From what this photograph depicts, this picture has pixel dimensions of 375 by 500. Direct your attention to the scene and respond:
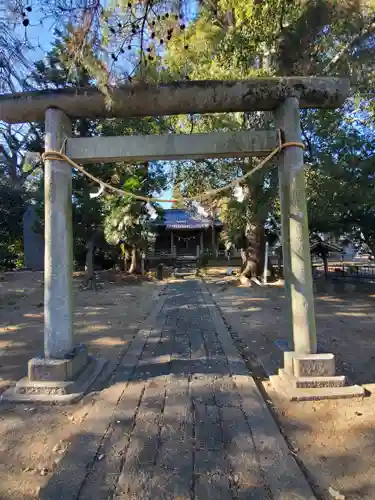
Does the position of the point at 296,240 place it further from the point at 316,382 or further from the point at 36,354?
the point at 36,354

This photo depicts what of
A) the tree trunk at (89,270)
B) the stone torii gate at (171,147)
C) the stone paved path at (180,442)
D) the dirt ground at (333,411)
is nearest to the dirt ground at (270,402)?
the dirt ground at (333,411)

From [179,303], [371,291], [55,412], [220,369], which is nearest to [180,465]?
[55,412]

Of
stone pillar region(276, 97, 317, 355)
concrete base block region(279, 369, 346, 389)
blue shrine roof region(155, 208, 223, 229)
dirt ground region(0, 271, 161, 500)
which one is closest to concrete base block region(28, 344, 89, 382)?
dirt ground region(0, 271, 161, 500)

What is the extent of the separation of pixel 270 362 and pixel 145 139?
10.5ft

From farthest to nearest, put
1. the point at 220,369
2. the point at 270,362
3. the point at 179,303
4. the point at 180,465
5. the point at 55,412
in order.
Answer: the point at 179,303, the point at 270,362, the point at 220,369, the point at 55,412, the point at 180,465

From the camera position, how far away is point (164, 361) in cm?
493

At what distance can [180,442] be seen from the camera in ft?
9.34

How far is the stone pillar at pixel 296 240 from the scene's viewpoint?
402 centimetres

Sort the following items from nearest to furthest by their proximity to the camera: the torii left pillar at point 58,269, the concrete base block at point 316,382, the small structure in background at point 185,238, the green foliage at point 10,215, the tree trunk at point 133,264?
the concrete base block at point 316,382, the torii left pillar at point 58,269, the green foliage at point 10,215, the tree trunk at point 133,264, the small structure in background at point 185,238

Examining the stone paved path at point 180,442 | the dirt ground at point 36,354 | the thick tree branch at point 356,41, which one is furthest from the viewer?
the thick tree branch at point 356,41

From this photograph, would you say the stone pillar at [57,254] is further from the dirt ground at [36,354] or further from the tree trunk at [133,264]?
the tree trunk at [133,264]

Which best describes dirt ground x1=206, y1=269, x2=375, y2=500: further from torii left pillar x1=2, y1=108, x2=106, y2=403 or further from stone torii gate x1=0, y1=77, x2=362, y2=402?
torii left pillar x1=2, y1=108, x2=106, y2=403

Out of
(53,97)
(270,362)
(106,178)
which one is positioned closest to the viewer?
(53,97)

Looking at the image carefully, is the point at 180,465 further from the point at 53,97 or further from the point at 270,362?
the point at 53,97
